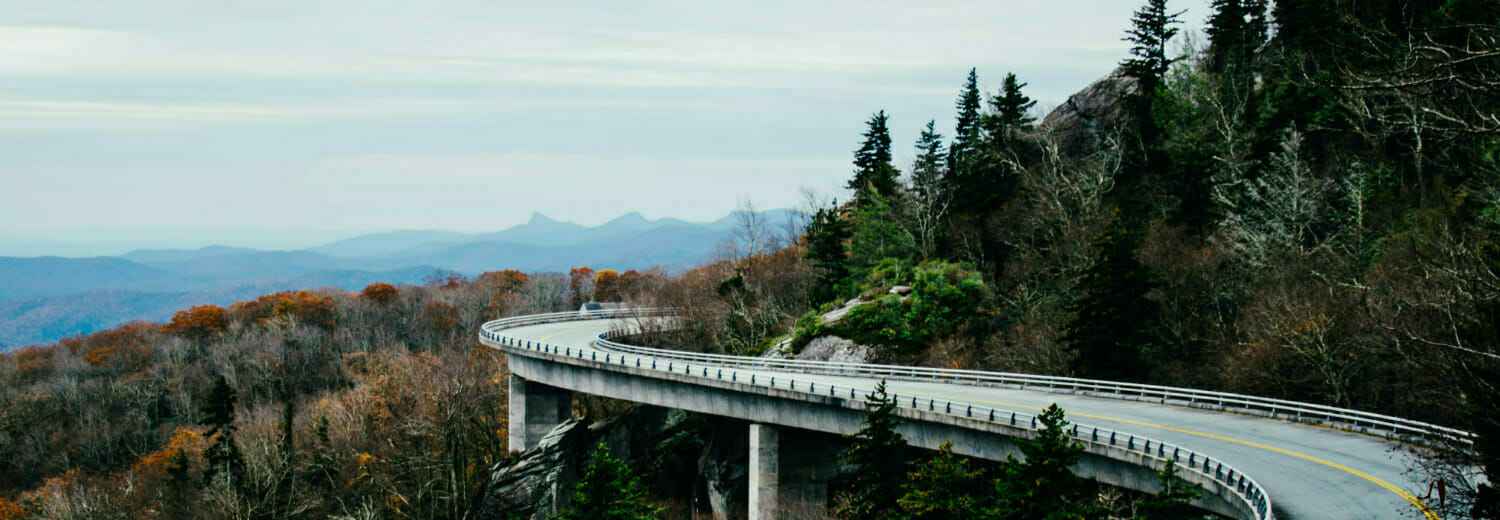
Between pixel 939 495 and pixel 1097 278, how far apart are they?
19.1 metres

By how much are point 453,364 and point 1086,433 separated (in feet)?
166

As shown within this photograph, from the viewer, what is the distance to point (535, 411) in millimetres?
59531

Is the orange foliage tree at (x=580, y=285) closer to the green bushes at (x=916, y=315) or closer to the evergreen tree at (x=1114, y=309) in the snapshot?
the green bushes at (x=916, y=315)

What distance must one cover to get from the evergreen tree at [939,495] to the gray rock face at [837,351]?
904 inches

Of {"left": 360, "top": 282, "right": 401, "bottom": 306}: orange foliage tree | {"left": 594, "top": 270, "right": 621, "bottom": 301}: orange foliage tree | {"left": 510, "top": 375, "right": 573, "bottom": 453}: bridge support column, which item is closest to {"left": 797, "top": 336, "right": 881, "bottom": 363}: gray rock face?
{"left": 510, "top": 375, "right": 573, "bottom": 453}: bridge support column

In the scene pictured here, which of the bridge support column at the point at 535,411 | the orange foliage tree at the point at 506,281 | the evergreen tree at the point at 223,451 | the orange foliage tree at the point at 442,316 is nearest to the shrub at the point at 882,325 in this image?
the bridge support column at the point at 535,411

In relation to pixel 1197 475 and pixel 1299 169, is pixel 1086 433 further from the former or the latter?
pixel 1299 169

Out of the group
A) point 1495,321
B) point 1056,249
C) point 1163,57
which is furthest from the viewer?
point 1163,57

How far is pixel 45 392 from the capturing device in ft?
325

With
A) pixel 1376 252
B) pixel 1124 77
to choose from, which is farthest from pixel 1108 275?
pixel 1124 77

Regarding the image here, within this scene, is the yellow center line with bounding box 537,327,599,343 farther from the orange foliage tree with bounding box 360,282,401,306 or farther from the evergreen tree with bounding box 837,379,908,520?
the orange foliage tree with bounding box 360,282,401,306

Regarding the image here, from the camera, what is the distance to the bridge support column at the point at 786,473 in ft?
135

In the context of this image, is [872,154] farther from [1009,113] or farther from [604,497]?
[604,497]

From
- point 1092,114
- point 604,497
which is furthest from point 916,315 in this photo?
point 604,497
